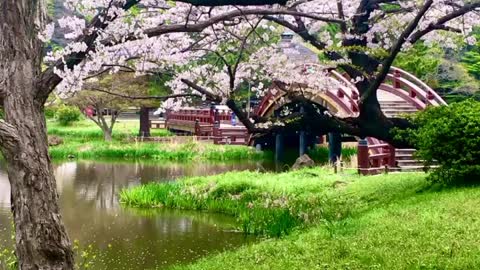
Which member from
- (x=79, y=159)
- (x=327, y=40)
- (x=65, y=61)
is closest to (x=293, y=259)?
(x=65, y=61)

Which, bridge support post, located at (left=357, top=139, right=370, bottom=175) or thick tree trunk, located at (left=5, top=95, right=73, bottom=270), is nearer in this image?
thick tree trunk, located at (left=5, top=95, right=73, bottom=270)

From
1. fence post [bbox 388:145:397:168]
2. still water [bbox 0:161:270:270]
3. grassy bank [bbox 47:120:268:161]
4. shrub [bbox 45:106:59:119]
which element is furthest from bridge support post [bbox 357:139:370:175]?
shrub [bbox 45:106:59:119]

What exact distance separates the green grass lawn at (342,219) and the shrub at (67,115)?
2550 cm

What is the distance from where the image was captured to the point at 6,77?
19.2ft

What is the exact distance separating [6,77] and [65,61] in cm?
63

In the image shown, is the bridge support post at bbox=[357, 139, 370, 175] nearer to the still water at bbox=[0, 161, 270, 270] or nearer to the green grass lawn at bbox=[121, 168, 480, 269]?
the green grass lawn at bbox=[121, 168, 480, 269]

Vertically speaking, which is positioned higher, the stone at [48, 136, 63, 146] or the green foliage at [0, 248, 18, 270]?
the stone at [48, 136, 63, 146]

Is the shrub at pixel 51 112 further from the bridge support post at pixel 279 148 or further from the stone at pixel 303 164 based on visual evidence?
the stone at pixel 303 164

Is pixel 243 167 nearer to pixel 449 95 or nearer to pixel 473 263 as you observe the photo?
pixel 449 95

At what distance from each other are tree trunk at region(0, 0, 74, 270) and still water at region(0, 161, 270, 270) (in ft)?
10.7

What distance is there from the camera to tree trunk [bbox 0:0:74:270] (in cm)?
568

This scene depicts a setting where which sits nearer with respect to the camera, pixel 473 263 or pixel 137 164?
pixel 473 263

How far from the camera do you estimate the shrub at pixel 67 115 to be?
38656mm

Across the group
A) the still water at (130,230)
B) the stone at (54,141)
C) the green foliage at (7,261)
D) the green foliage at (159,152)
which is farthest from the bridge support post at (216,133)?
the green foliage at (7,261)
